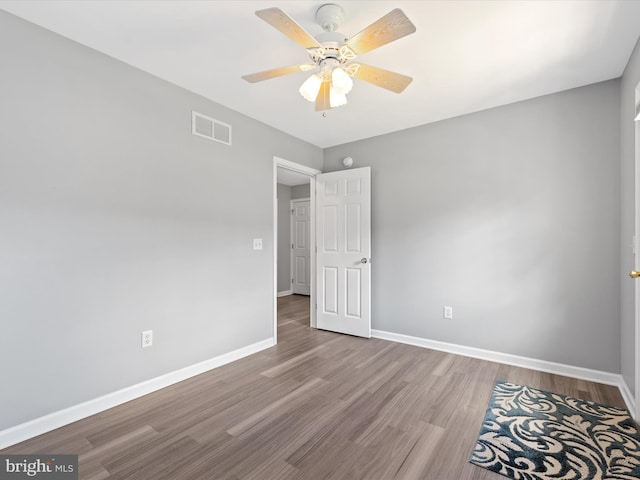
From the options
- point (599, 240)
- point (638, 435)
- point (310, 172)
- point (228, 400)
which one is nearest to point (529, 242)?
point (599, 240)

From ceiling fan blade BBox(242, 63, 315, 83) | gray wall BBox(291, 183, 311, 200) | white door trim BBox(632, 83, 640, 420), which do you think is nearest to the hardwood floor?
white door trim BBox(632, 83, 640, 420)

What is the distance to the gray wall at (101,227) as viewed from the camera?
6.06 ft

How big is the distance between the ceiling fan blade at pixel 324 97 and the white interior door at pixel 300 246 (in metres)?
4.59

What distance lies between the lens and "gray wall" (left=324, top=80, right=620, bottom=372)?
2596 millimetres

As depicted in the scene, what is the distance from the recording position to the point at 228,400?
7.61 feet

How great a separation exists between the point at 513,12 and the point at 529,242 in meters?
1.93

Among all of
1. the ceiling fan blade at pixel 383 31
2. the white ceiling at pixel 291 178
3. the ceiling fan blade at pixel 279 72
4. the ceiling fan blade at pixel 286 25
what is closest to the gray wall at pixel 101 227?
the ceiling fan blade at pixel 279 72

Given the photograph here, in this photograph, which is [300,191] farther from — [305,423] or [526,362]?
[305,423]

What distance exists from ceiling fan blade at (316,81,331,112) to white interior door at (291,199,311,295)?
15.0ft

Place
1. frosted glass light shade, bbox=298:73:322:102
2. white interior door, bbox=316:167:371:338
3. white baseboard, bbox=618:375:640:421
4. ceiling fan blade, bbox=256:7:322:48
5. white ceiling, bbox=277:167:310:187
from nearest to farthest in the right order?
1. ceiling fan blade, bbox=256:7:322:48
2. frosted glass light shade, bbox=298:73:322:102
3. white baseboard, bbox=618:375:640:421
4. white interior door, bbox=316:167:371:338
5. white ceiling, bbox=277:167:310:187

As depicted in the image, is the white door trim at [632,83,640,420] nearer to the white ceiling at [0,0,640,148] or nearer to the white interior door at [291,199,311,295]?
the white ceiling at [0,0,640,148]

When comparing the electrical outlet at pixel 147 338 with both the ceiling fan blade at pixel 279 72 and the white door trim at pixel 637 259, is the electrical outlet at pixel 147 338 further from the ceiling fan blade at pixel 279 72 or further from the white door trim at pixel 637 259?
the white door trim at pixel 637 259

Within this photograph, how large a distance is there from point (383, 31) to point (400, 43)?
659mm

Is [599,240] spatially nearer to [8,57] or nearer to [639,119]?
[639,119]
